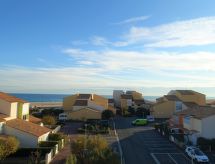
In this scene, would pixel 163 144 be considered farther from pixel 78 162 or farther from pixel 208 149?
pixel 78 162

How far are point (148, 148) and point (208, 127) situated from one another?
9722 millimetres

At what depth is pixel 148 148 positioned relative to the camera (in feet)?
158

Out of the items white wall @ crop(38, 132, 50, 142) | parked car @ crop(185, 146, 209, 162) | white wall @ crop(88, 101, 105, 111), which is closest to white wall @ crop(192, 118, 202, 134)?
parked car @ crop(185, 146, 209, 162)

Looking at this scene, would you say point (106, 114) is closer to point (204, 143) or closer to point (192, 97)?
point (192, 97)

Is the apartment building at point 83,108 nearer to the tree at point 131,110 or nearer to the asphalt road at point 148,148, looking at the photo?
the tree at point 131,110

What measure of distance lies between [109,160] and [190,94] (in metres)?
72.9

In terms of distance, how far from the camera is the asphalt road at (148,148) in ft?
135

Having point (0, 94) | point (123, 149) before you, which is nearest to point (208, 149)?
point (123, 149)

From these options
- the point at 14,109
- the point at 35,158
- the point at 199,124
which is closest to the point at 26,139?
the point at 35,158

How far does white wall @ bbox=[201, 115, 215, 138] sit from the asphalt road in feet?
16.2

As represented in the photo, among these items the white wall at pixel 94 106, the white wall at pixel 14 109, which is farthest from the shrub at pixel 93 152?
the white wall at pixel 94 106

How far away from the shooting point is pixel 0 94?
54.4 m

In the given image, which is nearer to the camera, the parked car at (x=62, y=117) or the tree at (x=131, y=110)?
the parked car at (x=62, y=117)

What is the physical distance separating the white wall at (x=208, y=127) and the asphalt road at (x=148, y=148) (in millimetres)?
4932
